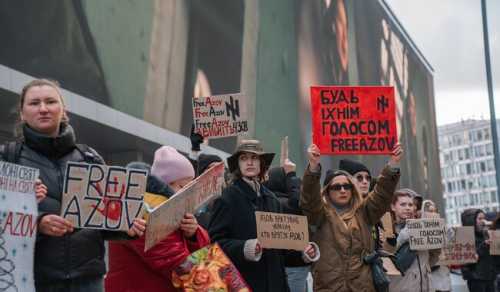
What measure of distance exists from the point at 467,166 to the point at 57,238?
462 ft

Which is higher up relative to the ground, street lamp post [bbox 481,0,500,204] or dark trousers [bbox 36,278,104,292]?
street lamp post [bbox 481,0,500,204]

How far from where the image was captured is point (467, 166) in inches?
5404

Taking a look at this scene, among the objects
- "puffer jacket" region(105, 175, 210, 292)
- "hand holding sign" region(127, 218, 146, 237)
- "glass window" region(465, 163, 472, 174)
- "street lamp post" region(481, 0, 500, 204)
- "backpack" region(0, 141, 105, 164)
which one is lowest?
"puffer jacket" region(105, 175, 210, 292)

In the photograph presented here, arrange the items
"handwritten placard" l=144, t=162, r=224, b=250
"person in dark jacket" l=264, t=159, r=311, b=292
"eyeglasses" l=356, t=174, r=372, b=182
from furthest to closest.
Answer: "eyeglasses" l=356, t=174, r=372, b=182 → "person in dark jacket" l=264, t=159, r=311, b=292 → "handwritten placard" l=144, t=162, r=224, b=250

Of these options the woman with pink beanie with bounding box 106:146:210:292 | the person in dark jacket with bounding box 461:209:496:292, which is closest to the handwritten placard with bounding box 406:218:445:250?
the person in dark jacket with bounding box 461:209:496:292

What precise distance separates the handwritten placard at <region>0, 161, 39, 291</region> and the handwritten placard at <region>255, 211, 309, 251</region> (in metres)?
1.77

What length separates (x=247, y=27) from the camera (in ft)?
73.7

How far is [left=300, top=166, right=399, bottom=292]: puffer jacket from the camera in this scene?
4824 mm

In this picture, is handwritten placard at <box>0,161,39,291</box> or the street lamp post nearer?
handwritten placard at <box>0,161,39,291</box>

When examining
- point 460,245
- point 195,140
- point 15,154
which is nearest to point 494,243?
point 460,245

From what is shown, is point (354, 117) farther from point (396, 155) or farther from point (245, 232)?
point (245, 232)

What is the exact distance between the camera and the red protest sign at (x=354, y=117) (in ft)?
19.4

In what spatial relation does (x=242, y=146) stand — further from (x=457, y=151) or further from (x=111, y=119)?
(x=457, y=151)

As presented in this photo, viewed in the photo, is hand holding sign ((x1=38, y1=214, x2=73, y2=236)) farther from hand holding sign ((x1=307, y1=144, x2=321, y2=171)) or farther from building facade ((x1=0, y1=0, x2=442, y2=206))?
hand holding sign ((x1=307, y1=144, x2=321, y2=171))
